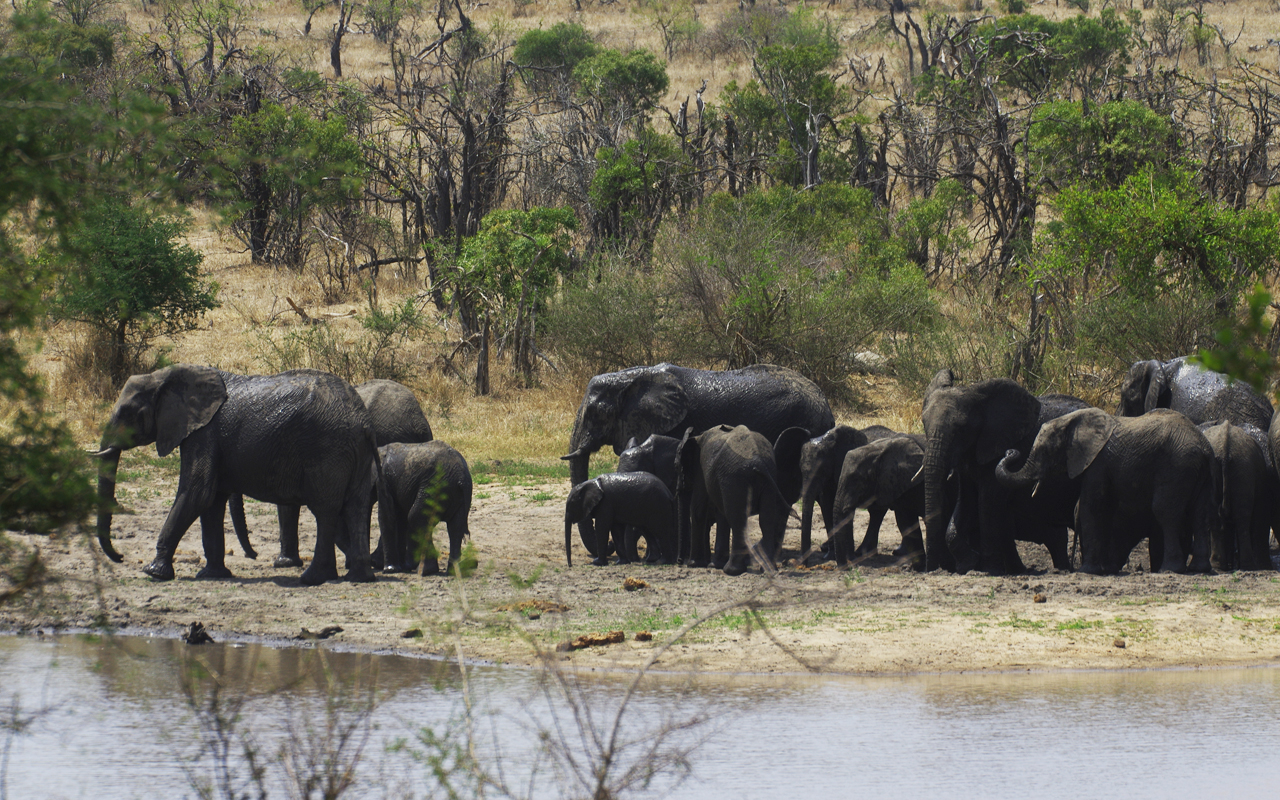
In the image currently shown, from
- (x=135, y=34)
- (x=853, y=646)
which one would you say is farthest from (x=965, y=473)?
(x=135, y=34)

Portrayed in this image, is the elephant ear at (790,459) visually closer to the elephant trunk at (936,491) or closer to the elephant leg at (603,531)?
the elephant trunk at (936,491)

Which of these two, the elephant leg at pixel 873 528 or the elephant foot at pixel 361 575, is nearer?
the elephant foot at pixel 361 575

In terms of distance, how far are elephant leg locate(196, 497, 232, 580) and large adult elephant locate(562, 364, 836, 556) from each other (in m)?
3.67

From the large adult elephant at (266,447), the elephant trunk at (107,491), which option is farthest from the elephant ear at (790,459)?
the elephant trunk at (107,491)

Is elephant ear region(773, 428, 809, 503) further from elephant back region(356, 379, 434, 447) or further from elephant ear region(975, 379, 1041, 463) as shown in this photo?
elephant back region(356, 379, 434, 447)

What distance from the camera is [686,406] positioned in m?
13.8

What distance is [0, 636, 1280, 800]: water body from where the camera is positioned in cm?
707

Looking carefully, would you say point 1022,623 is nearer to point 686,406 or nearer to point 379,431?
point 686,406

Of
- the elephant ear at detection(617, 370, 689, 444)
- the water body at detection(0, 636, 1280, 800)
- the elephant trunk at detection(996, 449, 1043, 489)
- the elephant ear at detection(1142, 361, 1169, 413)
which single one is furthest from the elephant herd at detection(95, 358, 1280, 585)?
the water body at detection(0, 636, 1280, 800)

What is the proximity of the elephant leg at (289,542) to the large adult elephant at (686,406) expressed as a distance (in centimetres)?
287

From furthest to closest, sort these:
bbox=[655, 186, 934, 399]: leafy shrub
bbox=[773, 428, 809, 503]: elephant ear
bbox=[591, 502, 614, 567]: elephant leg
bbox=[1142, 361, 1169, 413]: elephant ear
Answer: bbox=[655, 186, 934, 399]: leafy shrub, bbox=[1142, 361, 1169, 413]: elephant ear, bbox=[773, 428, 809, 503]: elephant ear, bbox=[591, 502, 614, 567]: elephant leg

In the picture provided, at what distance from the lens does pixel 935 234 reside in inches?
1135

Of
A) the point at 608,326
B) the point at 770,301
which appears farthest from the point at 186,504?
the point at 770,301

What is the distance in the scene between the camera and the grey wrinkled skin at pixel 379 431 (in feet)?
39.3
